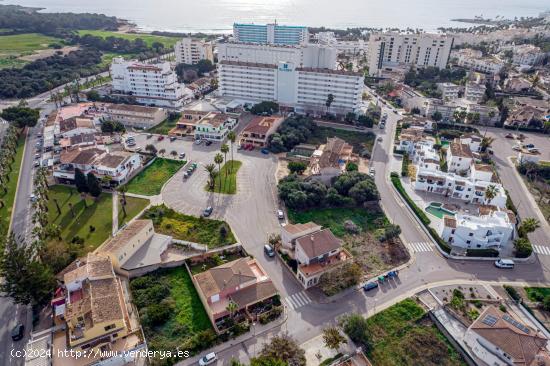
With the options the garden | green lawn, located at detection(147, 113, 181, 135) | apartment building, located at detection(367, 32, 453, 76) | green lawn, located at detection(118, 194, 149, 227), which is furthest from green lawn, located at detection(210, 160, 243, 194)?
apartment building, located at detection(367, 32, 453, 76)

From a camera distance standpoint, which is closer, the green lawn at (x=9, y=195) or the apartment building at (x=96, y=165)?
the green lawn at (x=9, y=195)

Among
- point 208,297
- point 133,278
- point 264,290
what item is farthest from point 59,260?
point 264,290

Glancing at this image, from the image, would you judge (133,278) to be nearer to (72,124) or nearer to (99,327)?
(99,327)

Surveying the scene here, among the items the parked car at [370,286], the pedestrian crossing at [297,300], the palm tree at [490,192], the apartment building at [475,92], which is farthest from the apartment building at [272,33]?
the pedestrian crossing at [297,300]

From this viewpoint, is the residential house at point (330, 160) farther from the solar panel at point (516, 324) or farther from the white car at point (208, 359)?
the white car at point (208, 359)

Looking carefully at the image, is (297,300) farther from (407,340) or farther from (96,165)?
(96,165)
